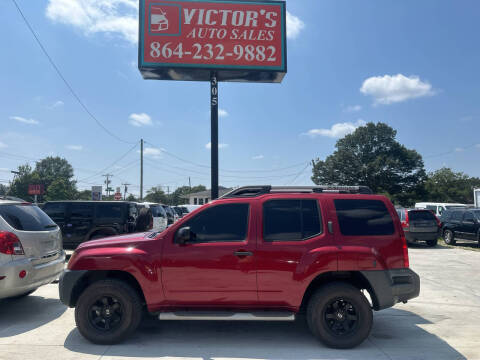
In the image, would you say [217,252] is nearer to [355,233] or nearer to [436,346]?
[355,233]

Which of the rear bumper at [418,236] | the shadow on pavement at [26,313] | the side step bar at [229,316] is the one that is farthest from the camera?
the rear bumper at [418,236]

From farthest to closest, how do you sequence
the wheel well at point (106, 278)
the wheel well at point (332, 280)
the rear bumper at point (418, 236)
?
the rear bumper at point (418, 236), the wheel well at point (106, 278), the wheel well at point (332, 280)

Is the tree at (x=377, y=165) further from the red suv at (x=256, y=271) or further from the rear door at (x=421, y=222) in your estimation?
the red suv at (x=256, y=271)

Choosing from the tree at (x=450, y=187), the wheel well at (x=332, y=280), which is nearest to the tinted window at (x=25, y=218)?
the wheel well at (x=332, y=280)

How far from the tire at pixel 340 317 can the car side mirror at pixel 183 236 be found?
1.72 metres

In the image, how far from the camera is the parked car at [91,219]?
11703mm

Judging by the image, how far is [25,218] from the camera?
5.94 meters

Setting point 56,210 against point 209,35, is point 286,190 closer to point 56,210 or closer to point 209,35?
point 56,210

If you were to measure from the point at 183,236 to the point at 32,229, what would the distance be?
290cm

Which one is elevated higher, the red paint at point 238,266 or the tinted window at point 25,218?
the tinted window at point 25,218

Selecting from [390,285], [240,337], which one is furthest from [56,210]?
[390,285]

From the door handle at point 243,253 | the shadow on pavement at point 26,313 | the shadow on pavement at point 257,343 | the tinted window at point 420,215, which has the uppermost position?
the tinted window at point 420,215

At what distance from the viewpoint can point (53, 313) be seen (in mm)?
5980

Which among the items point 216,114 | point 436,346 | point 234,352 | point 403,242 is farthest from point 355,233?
point 216,114
